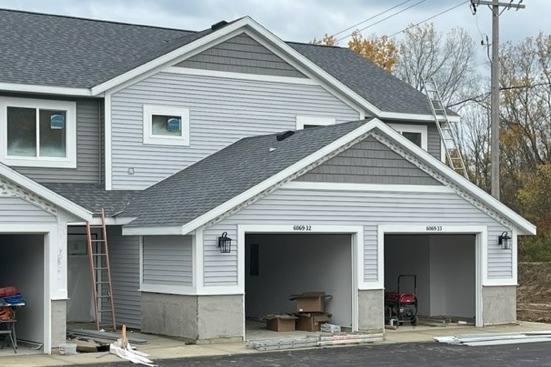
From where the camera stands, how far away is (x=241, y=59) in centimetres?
2822

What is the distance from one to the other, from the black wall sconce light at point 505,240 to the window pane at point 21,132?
11.2 metres

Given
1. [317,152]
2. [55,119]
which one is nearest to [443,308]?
[317,152]

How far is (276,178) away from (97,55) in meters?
8.08

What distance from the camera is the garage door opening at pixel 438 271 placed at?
89.9 feet

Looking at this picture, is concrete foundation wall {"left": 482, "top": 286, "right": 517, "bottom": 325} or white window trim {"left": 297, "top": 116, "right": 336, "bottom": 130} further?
white window trim {"left": 297, "top": 116, "right": 336, "bottom": 130}

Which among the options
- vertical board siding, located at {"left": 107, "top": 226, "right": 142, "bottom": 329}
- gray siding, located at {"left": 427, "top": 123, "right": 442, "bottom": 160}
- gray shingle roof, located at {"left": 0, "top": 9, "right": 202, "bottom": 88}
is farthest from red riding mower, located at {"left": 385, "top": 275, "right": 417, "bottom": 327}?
gray shingle roof, located at {"left": 0, "top": 9, "right": 202, "bottom": 88}

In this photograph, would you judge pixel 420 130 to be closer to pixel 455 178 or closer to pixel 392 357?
pixel 455 178

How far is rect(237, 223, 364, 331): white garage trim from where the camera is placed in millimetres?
22703

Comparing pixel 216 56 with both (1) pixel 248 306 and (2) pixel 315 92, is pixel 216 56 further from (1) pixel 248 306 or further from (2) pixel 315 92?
(1) pixel 248 306

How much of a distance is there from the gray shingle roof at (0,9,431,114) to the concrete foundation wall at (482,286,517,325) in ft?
21.6

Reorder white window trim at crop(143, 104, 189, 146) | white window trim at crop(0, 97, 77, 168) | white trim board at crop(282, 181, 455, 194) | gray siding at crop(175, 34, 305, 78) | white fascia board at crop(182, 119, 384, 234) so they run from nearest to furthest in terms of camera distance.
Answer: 1. white fascia board at crop(182, 119, 384, 234)
2. white trim board at crop(282, 181, 455, 194)
3. white window trim at crop(0, 97, 77, 168)
4. white window trim at crop(143, 104, 189, 146)
5. gray siding at crop(175, 34, 305, 78)

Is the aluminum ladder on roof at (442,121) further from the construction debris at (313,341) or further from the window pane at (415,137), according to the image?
the construction debris at (313,341)

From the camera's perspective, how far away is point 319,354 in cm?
2088

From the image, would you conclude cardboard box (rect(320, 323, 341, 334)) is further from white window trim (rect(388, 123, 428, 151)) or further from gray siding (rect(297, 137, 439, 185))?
white window trim (rect(388, 123, 428, 151))
